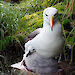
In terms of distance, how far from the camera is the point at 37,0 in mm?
2770

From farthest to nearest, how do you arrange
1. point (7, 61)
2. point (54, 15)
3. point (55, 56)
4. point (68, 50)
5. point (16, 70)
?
1. point (7, 61)
2. point (16, 70)
3. point (68, 50)
4. point (55, 56)
5. point (54, 15)

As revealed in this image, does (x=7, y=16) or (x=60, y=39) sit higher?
(x=7, y=16)

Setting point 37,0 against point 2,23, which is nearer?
point 2,23

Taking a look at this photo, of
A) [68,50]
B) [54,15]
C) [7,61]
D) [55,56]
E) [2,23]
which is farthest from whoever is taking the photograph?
[2,23]

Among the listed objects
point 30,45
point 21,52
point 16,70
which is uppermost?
point 30,45

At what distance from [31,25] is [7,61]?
1.92ft

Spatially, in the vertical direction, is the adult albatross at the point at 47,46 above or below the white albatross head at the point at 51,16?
below

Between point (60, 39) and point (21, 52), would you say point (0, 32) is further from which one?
point (60, 39)

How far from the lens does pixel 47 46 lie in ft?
3.35

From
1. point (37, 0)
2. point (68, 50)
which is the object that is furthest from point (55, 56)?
point (37, 0)

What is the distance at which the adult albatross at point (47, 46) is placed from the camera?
1.00m

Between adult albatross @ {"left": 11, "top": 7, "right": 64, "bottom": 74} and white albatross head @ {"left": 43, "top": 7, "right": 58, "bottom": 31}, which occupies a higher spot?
white albatross head @ {"left": 43, "top": 7, "right": 58, "bottom": 31}

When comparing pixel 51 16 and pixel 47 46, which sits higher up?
pixel 51 16

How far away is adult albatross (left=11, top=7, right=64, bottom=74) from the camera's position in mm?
1001
